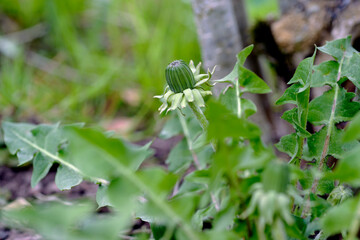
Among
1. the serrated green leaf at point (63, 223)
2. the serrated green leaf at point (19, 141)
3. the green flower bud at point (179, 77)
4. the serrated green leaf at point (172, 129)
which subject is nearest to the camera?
the serrated green leaf at point (63, 223)

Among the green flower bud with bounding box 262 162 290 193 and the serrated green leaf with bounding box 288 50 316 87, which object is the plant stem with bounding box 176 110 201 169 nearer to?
the serrated green leaf with bounding box 288 50 316 87

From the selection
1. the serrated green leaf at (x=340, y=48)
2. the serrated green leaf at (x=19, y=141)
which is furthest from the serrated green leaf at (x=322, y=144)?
the serrated green leaf at (x=19, y=141)

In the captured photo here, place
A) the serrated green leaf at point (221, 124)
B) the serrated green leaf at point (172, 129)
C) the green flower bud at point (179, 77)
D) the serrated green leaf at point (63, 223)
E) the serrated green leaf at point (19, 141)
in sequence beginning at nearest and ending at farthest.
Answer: the serrated green leaf at point (63, 223) < the serrated green leaf at point (221, 124) < the green flower bud at point (179, 77) < the serrated green leaf at point (19, 141) < the serrated green leaf at point (172, 129)

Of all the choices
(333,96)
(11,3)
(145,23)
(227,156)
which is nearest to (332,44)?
(333,96)

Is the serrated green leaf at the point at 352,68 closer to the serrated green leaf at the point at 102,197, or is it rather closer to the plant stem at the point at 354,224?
the plant stem at the point at 354,224

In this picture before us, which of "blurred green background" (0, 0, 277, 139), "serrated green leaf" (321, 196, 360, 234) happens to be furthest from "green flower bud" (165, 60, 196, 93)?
"blurred green background" (0, 0, 277, 139)

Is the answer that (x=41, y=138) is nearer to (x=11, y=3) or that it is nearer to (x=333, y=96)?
(x=333, y=96)

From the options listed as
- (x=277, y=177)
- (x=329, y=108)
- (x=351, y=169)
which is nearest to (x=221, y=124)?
(x=277, y=177)

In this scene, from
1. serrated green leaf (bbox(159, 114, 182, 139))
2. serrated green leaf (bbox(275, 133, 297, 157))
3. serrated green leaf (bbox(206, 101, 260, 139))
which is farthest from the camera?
serrated green leaf (bbox(159, 114, 182, 139))
